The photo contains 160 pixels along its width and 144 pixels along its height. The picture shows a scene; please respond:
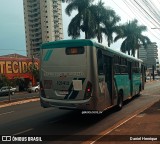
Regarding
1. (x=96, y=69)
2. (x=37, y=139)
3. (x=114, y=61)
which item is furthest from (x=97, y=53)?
(x=37, y=139)

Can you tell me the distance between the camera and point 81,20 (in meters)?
46.5

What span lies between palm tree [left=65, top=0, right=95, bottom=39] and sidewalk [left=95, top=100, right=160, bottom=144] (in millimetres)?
33356

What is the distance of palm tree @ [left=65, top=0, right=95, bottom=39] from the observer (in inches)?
1802

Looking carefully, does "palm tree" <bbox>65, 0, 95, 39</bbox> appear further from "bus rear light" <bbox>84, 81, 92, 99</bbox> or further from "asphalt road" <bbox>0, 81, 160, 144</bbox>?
"bus rear light" <bbox>84, 81, 92, 99</bbox>

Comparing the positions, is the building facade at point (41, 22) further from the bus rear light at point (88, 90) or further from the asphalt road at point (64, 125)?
the bus rear light at point (88, 90)

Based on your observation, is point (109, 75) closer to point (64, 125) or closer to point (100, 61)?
point (100, 61)

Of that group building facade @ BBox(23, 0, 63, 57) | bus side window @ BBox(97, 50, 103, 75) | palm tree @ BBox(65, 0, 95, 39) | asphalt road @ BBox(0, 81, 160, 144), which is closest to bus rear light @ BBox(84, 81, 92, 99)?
bus side window @ BBox(97, 50, 103, 75)

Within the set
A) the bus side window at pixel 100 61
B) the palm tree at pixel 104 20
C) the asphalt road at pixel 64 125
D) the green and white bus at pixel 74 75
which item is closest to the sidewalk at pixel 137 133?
the asphalt road at pixel 64 125

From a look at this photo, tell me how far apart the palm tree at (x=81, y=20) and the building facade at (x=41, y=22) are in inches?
4188

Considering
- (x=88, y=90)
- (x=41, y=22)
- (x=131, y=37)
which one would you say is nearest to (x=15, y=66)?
(x=131, y=37)

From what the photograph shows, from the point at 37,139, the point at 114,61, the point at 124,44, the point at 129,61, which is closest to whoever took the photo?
the point at 37,139

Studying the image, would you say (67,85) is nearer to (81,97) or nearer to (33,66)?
(81,97)

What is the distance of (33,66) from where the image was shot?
64.2 m

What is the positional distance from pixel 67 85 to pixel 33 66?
5195 cm
